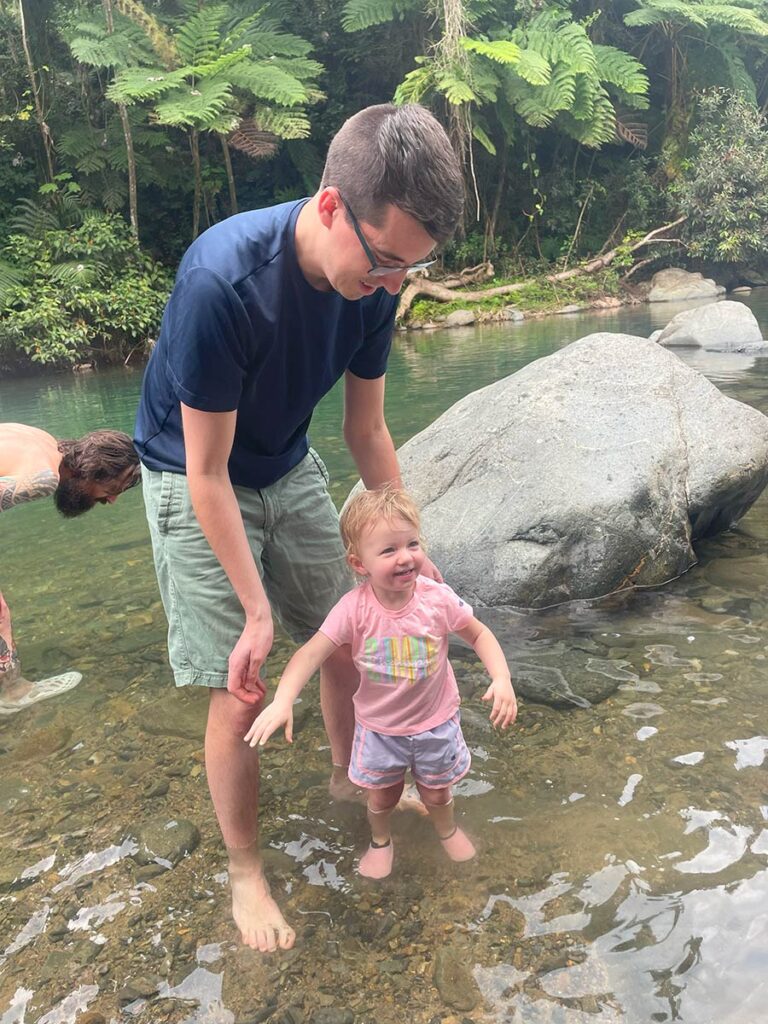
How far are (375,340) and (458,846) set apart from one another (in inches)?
57.9

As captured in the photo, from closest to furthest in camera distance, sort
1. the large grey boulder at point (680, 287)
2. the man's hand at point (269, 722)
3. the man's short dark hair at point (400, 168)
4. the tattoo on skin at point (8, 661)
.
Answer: the man's short dark hair at point (400, 168), the man's hand at point (269, 722), the tattoo on skin at point (8, 661), the large grey boulder at point (680, 287)

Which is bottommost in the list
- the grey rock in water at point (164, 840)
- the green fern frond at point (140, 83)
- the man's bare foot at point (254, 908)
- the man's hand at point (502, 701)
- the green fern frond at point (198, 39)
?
the grey rock in water at point (164, 840)

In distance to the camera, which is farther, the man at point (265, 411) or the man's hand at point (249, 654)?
the man's hand at point (249, 654)

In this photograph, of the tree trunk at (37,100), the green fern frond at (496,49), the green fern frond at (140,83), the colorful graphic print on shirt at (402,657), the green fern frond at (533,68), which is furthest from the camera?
the green fern frond at (533,68)

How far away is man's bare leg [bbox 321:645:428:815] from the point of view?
97.5 inches

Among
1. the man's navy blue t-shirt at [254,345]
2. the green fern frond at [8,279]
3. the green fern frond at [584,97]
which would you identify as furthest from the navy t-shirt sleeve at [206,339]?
the green fern frond at [584,97]

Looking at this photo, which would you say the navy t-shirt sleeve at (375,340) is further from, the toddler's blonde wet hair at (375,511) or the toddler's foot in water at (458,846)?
the toddler's foot in water at (458,846)

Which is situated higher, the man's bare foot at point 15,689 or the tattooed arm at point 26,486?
the tattooed arm at point 26,486

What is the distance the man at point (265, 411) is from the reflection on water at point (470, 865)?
0.69 feet

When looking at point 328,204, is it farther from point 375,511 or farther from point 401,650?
point 401,650

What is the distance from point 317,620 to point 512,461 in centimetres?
212

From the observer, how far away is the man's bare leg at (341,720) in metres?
2.48

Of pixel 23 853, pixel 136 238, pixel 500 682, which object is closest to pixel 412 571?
pixel 500 682

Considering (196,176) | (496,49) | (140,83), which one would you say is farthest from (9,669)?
(196,176)
